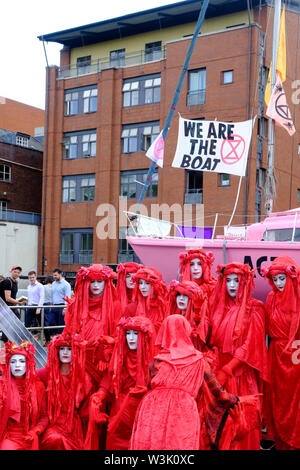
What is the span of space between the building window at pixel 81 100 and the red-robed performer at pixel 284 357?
25079mm

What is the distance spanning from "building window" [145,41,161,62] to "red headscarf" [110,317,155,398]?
24.7 meters

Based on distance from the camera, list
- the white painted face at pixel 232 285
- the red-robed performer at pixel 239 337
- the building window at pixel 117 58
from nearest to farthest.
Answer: the red-robed performer at pixel 239 337
the white painted face at pixel 232 285
the building window at pixel 117 58

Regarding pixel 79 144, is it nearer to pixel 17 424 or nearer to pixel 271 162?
pixel 271 162

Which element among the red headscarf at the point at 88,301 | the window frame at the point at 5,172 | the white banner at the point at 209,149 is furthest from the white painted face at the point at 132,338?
the window frame at the point at 5,172

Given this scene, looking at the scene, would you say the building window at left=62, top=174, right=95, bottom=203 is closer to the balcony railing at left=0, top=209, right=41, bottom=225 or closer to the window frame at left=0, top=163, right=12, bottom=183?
the balcony railing at left=0, top=209, right=41, bottom=225

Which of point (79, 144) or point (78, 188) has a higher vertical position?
point (79, 144)

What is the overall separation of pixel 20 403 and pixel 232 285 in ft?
7.23

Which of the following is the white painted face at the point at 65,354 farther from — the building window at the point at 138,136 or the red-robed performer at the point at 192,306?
the building window at the point at 138,136

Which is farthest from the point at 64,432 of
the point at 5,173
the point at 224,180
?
the point at 5,173

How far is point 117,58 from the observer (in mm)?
28609

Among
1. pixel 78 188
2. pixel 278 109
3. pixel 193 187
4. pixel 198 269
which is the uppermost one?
pixel 78 188

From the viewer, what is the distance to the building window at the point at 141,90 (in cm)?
2688

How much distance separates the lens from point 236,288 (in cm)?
506

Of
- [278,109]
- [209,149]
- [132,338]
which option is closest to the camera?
[132,338]
